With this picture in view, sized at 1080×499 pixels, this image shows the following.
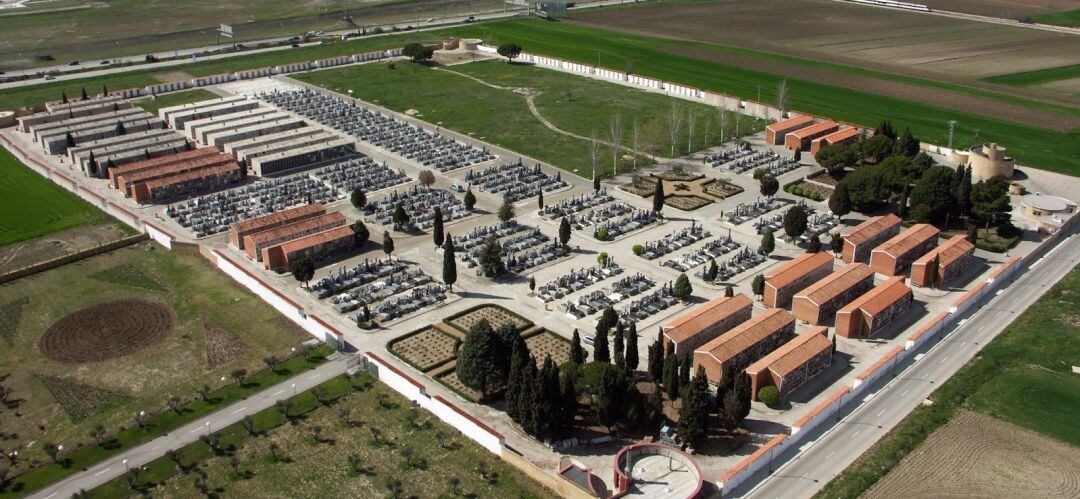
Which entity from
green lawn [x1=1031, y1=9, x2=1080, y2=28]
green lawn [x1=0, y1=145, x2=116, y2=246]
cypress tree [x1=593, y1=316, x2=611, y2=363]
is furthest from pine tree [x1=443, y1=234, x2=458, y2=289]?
green lawn [x1=1031, y1=9, x2=1080, y2=28]

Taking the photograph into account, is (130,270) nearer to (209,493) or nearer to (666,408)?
(209,493)

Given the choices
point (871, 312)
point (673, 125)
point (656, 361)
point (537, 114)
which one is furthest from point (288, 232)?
point (537, 114)

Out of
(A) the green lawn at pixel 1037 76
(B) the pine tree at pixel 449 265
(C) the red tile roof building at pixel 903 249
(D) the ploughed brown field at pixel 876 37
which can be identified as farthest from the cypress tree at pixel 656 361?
(A) the green lawn at pixel 1037 76

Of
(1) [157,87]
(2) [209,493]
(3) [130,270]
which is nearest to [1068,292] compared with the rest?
(2) [209,493]

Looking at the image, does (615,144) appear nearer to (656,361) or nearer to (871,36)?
(656,361)

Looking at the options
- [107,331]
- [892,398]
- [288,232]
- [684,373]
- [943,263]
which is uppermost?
[288,232]

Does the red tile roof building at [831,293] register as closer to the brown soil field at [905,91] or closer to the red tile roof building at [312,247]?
the red tile roof building at [312,247]
